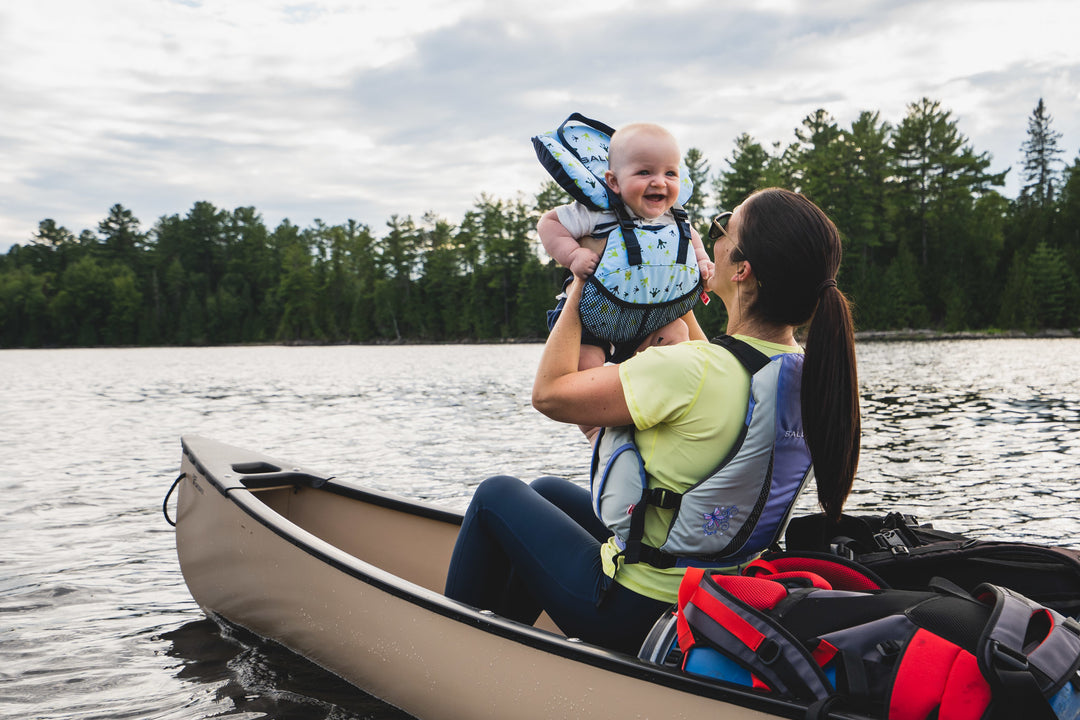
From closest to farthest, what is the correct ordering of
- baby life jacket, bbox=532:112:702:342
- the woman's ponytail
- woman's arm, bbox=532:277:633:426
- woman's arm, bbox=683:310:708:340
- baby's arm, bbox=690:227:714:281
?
1. the woman's ponytail
2. woman's arm, bbox=532:277:633:426
3. baby life jacket, bbox=532:112:702:342
4. baby's arm, bbox=690:227:714:281
5. woman's arm, bbox=683:310:708:340

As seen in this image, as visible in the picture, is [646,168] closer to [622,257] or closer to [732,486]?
[622,257]

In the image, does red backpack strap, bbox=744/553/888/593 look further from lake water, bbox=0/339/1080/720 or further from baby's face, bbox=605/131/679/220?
lake water, bbox=0/339/1080/720

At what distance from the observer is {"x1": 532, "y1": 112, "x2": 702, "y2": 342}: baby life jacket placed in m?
2.76

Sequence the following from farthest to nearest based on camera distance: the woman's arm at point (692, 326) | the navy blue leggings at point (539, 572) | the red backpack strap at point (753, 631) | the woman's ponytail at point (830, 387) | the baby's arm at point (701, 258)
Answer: the woman's arm at point (692, 326)
the baby's arm at point (701, 258)
the navy blue leggings at point (539, 572)
the woman's ponytail at point (830, 387)
the red backpack strap at point (753, 631)

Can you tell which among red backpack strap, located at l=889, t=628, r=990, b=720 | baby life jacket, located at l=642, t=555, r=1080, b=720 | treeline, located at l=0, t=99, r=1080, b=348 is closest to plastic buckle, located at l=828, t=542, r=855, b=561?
baby life jacket, located at l=642, t=555, r=1080, b=720

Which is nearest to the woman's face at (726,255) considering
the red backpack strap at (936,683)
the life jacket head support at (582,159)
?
the life jacket head support at (582,159)

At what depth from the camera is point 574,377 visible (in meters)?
2.33

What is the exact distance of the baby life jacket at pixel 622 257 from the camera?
2.76 meters

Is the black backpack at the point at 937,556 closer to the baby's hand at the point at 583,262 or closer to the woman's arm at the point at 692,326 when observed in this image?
the woman's arm at the point at 692,326

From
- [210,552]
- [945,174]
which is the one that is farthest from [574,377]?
[945,174]

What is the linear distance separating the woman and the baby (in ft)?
1.31

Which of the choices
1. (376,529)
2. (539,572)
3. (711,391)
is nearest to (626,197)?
(711,391)

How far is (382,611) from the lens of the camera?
11.1 feet

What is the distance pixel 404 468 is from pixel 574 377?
9.38 metres
